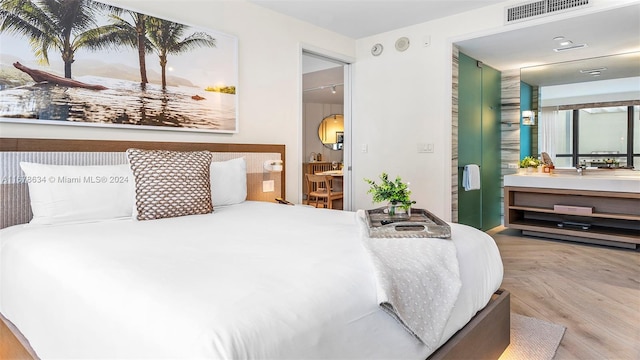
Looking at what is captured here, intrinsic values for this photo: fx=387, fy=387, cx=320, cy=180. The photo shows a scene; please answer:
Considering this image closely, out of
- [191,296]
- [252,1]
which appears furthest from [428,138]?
[191,296]

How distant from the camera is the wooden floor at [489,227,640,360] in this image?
2092 mm

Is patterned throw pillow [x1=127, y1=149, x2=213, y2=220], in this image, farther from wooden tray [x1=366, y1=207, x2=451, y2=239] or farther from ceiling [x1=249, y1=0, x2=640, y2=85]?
ceiling [x1=249, y1=0, x2=640, y2=85]

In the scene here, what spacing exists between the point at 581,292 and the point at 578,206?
6.60 ft

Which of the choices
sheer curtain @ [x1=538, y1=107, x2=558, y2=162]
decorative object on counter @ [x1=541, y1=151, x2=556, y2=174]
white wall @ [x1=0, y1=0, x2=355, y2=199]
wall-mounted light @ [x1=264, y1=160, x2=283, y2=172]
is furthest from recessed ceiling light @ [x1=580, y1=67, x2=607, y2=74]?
wall-mounted light @ [x1=264, y1=160, x2=283, y2=172]

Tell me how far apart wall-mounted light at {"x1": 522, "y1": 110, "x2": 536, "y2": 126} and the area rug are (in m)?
3.59

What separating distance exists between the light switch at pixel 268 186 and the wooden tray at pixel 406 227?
1.68m

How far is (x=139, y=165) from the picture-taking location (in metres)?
2.19

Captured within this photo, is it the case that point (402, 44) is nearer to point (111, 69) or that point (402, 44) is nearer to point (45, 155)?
point (111, 69)

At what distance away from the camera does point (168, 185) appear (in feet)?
7.29

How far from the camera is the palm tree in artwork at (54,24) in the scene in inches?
85.7

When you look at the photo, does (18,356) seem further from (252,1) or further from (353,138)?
(353,138)

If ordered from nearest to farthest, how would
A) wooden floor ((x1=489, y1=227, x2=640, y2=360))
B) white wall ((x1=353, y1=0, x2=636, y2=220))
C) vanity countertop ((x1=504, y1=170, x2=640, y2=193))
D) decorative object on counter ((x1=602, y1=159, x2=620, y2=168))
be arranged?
wooden floor ((x1=489, y1=227, x2=640, y2=360)) → white wall ((x1=353, y1=0, x2=636, y2=220)) → vanity countertop ((x1=504, y1=170, x2=640, y2=193)) → decorative object on counter ((x1=602, y1=159, x2=620, y2=168))

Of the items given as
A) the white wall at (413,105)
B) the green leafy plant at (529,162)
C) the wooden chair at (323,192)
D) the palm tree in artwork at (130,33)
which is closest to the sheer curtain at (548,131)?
the green leafy plant at (529,162)

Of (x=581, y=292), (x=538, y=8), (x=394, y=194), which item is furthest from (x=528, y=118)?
(x=394, y=194)
